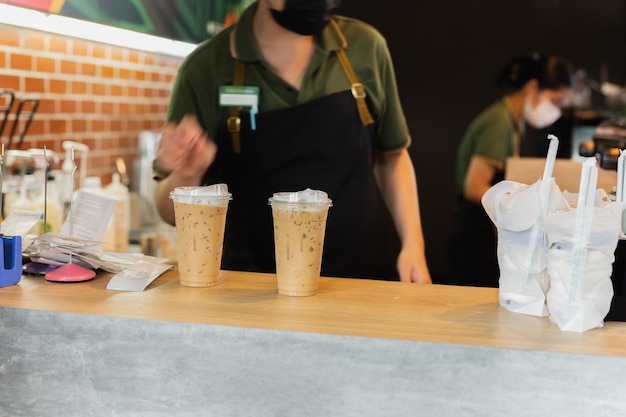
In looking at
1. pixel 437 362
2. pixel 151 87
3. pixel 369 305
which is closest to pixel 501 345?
pixel 437 362

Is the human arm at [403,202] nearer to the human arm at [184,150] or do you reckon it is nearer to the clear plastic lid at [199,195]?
the human arm at [184,150]

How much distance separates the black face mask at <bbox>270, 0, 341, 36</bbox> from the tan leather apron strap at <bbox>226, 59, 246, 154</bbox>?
0.60 feet

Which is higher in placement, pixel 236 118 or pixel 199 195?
pixel 236 118

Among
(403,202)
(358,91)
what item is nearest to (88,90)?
(358,91)

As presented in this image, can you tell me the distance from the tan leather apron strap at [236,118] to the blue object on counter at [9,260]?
94 centimetres

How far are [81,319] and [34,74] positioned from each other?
1596 millimetres

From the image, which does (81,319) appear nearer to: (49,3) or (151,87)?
(49,3)

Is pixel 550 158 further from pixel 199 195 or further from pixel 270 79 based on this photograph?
pixel 270 79

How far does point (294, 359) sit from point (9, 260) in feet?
2.12

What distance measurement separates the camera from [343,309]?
4.78 feet

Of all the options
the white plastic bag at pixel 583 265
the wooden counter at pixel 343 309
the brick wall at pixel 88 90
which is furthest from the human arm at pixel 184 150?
the brick wall at pixel 88 90

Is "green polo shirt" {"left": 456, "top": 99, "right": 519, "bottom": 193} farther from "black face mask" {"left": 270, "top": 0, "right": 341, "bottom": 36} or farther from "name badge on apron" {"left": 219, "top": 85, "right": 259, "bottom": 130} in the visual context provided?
"name badge on apron" {"left": 219, "top": 85, "right": 259, "bottom": 130}

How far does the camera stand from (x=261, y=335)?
1.32 meters

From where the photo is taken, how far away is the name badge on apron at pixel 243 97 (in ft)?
7.95
